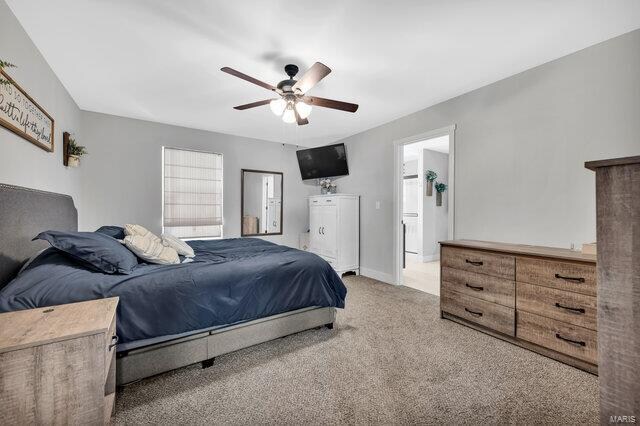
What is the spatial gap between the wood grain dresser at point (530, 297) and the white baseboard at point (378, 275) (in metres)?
1.35

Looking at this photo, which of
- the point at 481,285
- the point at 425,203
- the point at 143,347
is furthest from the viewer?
the point at 425,203

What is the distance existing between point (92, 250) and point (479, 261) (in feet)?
9.72

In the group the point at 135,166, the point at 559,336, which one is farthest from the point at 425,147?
the point at 135,166

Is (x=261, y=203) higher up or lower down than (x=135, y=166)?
lower down

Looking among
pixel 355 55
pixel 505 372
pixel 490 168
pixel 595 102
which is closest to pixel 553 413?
pixel 505 372

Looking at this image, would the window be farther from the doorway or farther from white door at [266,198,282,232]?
the doorway

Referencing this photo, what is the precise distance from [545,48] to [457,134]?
105cm

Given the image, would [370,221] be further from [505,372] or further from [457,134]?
[505,372]

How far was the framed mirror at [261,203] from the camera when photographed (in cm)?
475

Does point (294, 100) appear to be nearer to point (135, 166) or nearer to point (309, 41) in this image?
point (309, 41)

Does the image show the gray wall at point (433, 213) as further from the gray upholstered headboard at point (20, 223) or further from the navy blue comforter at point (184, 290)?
the gray upholstered headboard at point (20, 223)

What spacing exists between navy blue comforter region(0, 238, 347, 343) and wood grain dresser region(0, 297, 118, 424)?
32 cm

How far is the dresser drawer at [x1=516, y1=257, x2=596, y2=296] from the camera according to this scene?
1833 mm

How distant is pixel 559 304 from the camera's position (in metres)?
1.96
